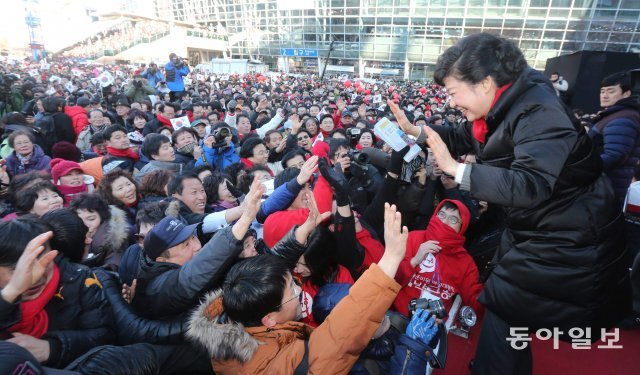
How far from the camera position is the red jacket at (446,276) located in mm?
2516

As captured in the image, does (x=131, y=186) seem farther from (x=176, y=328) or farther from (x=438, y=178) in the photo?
(x=438, y=178)

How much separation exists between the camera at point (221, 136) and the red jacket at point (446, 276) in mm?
3150

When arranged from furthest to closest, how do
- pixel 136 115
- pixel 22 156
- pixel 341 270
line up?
pixel 136 115, pixel 22 156, pixel 341 270

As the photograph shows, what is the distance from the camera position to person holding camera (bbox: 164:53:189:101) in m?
10.9

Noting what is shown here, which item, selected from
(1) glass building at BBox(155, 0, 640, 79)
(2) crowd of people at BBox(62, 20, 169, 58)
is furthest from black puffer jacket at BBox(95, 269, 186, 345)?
(2) crowd of people at BBox(62, 20, 169, 58)

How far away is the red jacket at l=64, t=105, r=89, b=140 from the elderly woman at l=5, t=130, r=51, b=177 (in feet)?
7.32

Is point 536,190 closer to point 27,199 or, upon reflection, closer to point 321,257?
point 321,257

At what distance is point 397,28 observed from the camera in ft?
114

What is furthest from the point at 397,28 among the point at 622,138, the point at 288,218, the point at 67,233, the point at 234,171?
the point at 67,233

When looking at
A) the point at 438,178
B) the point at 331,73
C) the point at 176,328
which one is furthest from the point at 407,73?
the point at 176,328

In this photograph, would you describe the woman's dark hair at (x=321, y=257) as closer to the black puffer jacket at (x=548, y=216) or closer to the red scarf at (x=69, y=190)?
the black puffer jacket at (x=548, y=216)

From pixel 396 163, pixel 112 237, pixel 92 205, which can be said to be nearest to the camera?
pixel 112 237

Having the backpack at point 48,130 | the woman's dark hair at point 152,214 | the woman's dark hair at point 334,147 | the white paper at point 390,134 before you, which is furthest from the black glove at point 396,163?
the backpack at point 48,130

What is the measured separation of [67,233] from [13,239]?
1.33ft
